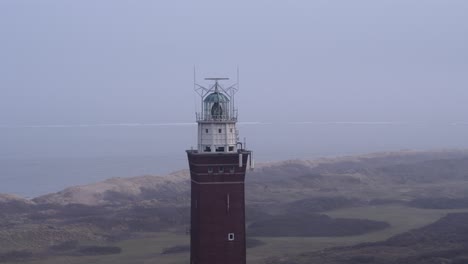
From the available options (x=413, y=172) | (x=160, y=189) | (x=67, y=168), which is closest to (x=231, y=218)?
(x=160, y=189)

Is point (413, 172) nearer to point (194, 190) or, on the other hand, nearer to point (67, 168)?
point (67, 168)

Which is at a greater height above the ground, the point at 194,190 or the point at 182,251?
the point at 194,190

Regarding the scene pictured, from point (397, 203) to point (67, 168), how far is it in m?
89.9

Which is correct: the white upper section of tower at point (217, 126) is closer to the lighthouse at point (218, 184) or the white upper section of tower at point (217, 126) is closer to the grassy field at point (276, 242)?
the lighthouse at point (218, 184)

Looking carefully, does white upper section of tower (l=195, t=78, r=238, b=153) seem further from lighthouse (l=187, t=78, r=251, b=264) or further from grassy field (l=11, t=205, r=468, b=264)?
grassy field (l=11, t=205, r=468, b=264)

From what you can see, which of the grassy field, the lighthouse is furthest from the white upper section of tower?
the grassy field

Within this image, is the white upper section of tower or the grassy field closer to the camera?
the white upper section of tower

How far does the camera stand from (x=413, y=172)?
105m

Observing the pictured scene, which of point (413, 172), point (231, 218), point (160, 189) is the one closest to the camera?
point (231, 218)

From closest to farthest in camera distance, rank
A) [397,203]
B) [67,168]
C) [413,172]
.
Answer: [397,203]
[413,172]
[67,168]

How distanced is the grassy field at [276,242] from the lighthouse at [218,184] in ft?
82.2

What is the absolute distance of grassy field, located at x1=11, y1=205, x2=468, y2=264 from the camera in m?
50.6

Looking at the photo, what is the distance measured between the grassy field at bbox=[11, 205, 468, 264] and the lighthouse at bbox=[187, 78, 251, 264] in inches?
986

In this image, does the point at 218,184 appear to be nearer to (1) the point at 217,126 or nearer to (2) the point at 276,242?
(1) the point at 217,126
